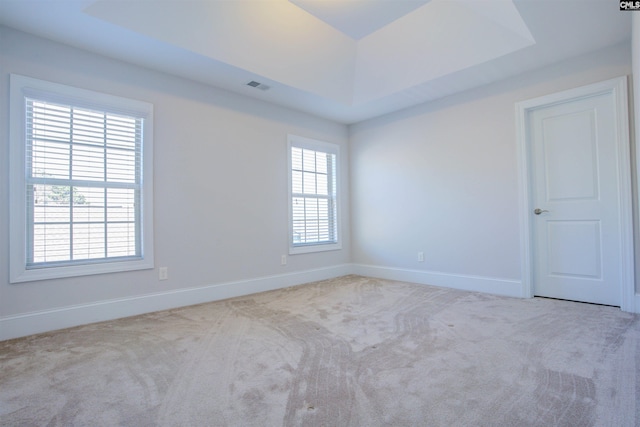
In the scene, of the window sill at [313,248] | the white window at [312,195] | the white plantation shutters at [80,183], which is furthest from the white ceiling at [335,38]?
the window sill at [313,248]

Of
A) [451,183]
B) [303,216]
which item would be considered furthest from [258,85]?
[451,183]

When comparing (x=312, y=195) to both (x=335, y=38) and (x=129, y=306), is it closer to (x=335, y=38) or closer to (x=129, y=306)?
(x=335, y=38)

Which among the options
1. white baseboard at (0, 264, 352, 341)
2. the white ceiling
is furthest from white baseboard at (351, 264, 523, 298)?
the white ceiling

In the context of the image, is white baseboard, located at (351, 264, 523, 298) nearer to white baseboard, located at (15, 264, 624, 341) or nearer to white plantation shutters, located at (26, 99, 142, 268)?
white baseboard, located at (15, 264, 624, 341)

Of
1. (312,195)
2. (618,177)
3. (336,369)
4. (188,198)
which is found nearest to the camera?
(336,369)

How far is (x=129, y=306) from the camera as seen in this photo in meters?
3.10

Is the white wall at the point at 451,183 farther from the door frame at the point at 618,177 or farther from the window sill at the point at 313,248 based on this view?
the window sill at the point at 313,248

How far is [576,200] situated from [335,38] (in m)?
3.05

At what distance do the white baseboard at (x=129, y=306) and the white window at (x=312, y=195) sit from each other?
0.55 m

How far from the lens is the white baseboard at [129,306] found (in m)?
2.59

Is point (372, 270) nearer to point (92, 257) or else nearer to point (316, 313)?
point (316, 313)

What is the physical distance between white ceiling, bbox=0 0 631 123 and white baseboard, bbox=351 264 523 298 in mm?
2292

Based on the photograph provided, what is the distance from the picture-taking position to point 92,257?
116 inches

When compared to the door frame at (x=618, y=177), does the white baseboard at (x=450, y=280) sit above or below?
below
